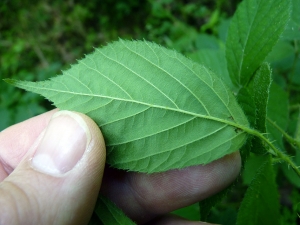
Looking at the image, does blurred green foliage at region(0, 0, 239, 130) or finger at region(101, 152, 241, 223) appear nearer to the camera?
finger at region(101, 152, 241, 223)

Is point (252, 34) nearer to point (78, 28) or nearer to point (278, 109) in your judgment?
point (278, 109)

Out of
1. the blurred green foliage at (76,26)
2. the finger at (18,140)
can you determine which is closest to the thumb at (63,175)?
the finger at (18,140)

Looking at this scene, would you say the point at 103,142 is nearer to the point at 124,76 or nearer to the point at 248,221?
the point at 124,76

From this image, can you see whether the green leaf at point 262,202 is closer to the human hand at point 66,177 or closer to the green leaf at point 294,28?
the human hand at point 66,177

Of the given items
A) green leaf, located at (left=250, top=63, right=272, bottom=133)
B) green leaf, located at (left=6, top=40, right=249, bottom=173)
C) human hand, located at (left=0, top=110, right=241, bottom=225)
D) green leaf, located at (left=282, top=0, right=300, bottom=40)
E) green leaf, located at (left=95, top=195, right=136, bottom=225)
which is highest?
green leaf, located at (left=282, top=0, right=300, bottom=40)

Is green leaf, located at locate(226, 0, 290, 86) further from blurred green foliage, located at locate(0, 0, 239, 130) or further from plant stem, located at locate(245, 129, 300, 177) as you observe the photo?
blurred green foliage, located at locate(0, 0, 239, 130)

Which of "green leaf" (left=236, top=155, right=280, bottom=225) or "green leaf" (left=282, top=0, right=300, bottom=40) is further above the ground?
"green leaf" (left=282, top=0, right=300, bottom=40)

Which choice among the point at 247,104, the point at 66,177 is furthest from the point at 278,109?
the point at 66,177

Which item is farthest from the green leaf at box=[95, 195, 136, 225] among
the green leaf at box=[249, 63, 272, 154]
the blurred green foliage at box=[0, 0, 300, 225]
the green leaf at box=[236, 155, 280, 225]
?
the blurred green foliage at box=[0, 0, 300, 225]
